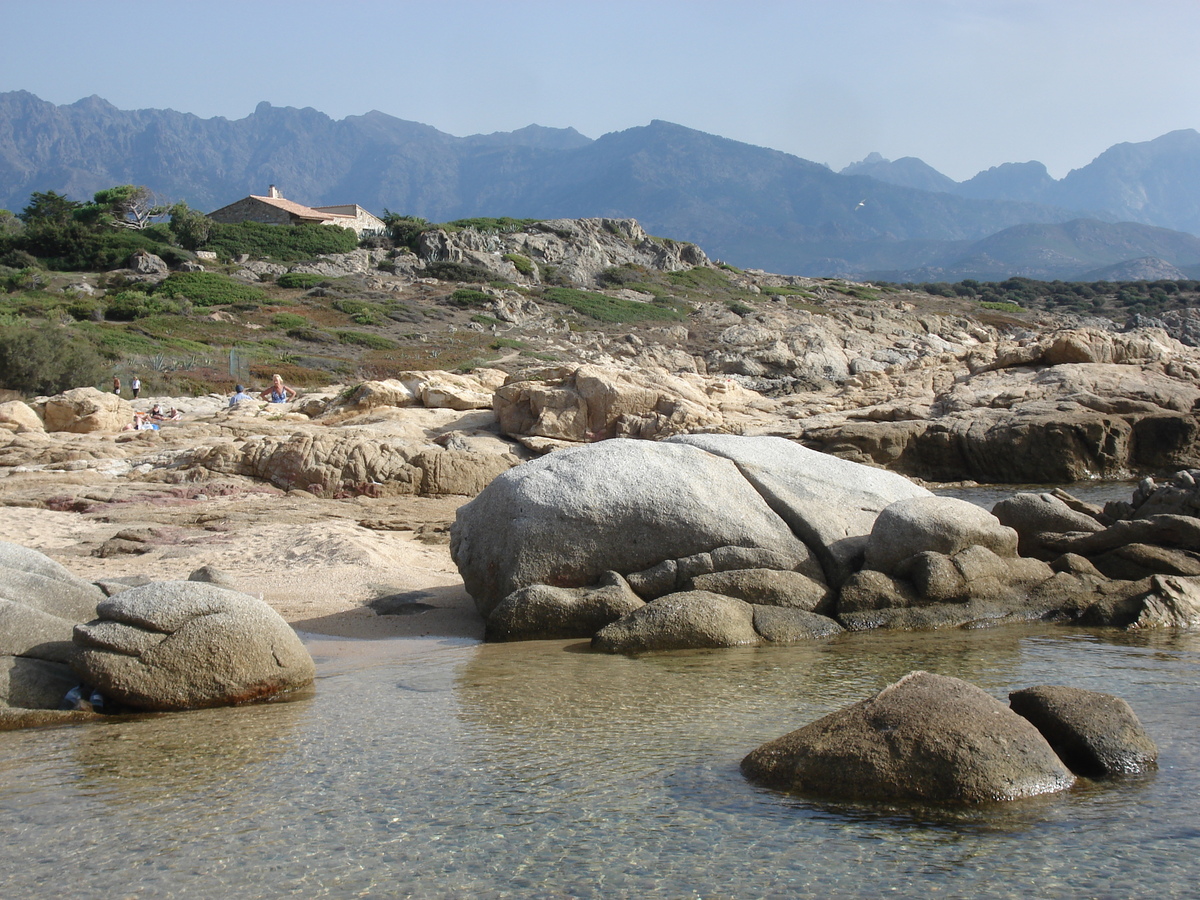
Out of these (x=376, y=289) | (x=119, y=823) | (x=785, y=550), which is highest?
(x=376, y=289)

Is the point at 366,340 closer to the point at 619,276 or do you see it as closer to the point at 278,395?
the point at 278,395

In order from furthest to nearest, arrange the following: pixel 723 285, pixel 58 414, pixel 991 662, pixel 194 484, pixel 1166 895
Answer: pixel 723 285 → pixel 58 414 → pixel 194 484 → pixel 991 662 → pixel 1166 895

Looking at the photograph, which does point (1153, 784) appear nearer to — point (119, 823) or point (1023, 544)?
point (119, 823)

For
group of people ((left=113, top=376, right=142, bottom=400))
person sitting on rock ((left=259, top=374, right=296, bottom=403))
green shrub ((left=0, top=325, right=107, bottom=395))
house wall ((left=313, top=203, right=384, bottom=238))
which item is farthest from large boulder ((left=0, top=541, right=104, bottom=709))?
house wall ((left=313, top=203, right=384, bottom=238))

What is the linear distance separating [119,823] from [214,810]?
0.38 m

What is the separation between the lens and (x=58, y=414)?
20906 mm

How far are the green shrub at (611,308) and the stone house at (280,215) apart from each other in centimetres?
1964

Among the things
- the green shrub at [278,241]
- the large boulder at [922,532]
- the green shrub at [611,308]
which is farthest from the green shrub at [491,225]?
the large boulder at [922,532]

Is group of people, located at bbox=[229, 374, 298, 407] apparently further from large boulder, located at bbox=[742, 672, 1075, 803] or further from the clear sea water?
large boulder, located at bbox=[742, 672, 1075, 803]

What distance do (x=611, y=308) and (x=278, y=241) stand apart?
2316 centimetres

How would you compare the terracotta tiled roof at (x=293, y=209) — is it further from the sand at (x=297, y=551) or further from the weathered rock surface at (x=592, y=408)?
the sand at (x=297, y=551)

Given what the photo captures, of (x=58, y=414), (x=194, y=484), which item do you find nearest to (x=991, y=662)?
(x=194, y=484)

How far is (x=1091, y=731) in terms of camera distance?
4.59 metres

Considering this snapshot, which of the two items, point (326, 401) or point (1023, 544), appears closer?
point (1023, 544)
